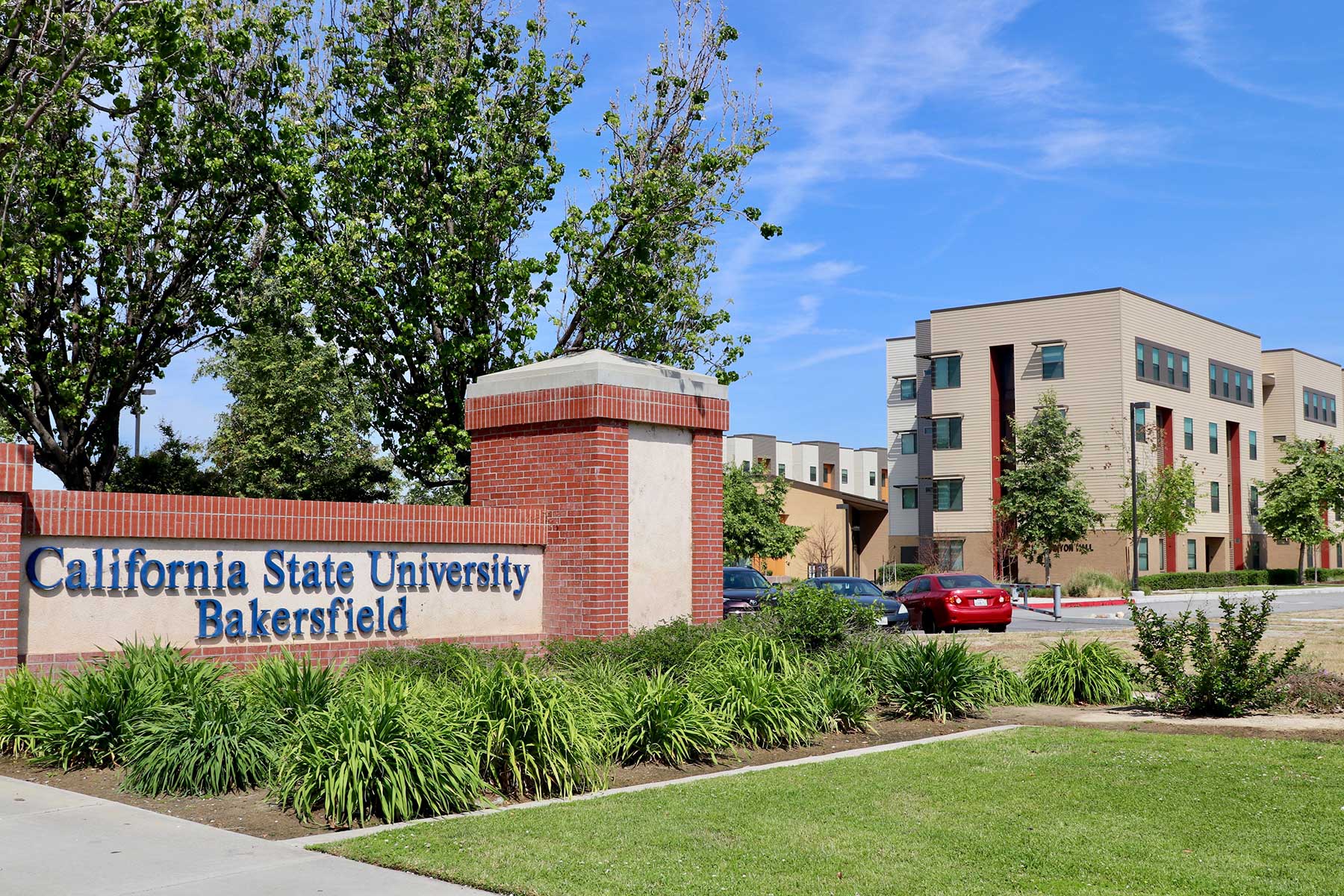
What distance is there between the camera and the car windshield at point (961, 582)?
29.9 metres

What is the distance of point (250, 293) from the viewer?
2747cm

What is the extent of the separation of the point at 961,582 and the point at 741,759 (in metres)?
20.6

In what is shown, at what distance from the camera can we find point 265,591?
12.5m

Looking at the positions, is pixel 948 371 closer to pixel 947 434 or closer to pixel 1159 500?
pixel 947 434

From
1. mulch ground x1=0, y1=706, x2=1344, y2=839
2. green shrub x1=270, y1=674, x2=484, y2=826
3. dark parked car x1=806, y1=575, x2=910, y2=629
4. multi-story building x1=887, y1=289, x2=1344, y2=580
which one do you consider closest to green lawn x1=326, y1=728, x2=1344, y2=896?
green shrub x1=270, y1=674, x2=484, y2=826

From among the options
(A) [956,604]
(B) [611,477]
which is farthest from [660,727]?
(A) [956,604]

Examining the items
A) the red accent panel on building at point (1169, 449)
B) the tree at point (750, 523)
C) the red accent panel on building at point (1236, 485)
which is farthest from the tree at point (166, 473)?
the red accent panel on building at point (1236, 485)

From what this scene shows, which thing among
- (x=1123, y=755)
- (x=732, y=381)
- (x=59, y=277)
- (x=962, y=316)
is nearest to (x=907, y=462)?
(x=962, y=316)

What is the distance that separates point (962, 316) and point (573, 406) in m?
53.7

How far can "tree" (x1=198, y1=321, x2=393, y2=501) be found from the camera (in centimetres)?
3397

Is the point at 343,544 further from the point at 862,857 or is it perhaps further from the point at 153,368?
the point at 153,368

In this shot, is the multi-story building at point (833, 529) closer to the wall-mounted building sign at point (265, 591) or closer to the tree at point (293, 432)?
the tree at point (293, 432)

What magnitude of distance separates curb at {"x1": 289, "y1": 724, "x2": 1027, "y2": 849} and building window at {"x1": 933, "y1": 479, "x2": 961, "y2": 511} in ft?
179

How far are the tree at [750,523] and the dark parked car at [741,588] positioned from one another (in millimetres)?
30074
